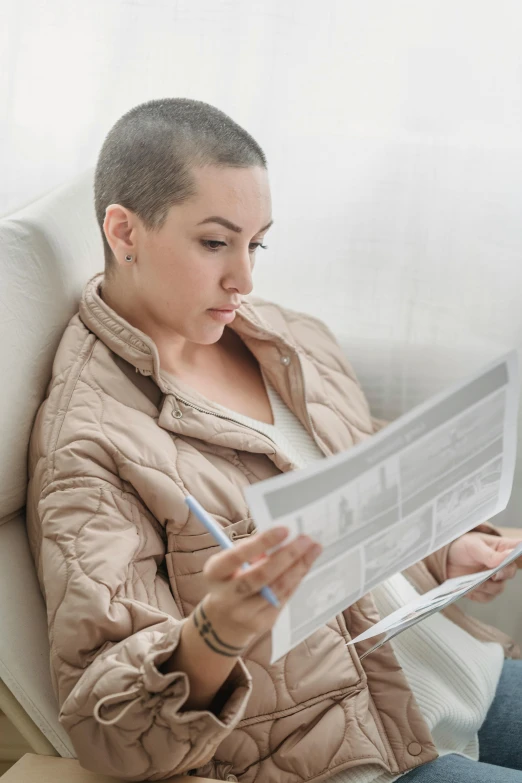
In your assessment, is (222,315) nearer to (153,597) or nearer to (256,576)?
(153,597)

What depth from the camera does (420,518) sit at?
85cm

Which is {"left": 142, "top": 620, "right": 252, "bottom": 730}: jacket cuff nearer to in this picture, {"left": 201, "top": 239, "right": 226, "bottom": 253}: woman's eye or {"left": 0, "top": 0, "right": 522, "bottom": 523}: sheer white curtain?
{"left": 201, "top": 239, "right": 226, "bottom": 253}: woman's eye

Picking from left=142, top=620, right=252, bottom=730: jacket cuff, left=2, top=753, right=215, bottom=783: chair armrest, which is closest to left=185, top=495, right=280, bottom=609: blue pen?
left=142, top=620, right=252, bottom=730: jacket cuff

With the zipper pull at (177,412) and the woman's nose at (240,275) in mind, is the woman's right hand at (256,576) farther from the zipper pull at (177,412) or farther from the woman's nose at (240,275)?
the woman's nose at (240,275)

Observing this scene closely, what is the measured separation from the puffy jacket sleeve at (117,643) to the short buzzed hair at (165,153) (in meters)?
0.36

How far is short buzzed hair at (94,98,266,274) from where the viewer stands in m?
1.05

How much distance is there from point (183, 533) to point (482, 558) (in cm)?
50

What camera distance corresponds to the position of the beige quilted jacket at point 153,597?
2.71 feet

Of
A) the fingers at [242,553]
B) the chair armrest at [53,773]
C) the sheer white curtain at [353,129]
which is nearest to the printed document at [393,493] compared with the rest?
the fingers at [242,553]

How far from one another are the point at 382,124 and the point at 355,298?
314mm

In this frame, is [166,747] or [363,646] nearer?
[166,747]

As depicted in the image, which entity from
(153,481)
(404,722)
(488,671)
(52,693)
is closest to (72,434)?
(153,481)

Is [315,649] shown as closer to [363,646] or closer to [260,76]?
[363,646]

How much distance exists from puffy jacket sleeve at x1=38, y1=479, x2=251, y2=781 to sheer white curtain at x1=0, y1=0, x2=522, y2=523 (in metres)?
0.75
